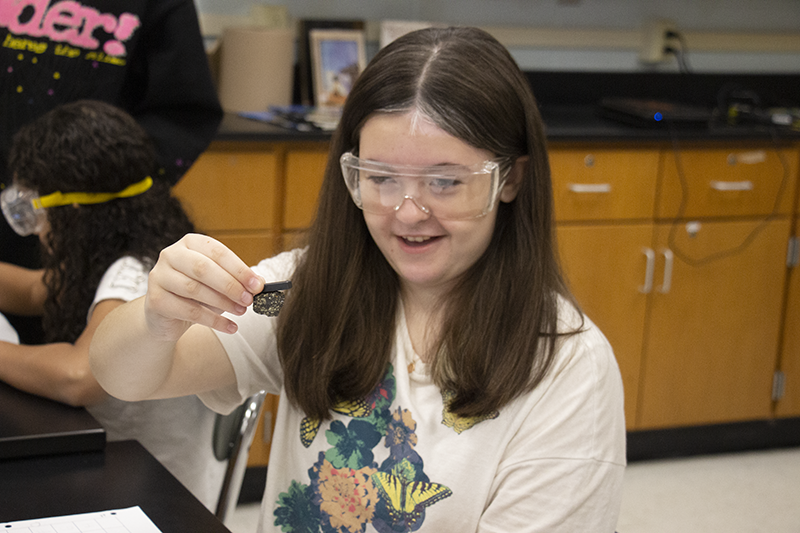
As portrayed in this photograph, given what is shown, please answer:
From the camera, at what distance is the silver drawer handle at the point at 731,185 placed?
2.71 metres

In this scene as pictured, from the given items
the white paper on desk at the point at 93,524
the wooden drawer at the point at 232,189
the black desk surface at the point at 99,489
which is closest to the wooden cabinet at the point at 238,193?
the wooden drawer at the point at 232,189

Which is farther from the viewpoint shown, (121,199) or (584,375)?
(121,199)

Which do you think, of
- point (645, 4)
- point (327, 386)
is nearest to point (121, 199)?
point (327, 386)

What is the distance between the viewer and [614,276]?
2.71 m

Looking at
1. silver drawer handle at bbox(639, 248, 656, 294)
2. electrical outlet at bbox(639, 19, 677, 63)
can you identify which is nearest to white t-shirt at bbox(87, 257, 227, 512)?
silver drawer handle at bbox(639, 248, 656, 294)

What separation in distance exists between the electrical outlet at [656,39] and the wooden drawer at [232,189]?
1.56 meters

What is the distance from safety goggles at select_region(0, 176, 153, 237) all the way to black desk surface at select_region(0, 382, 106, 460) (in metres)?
0.37

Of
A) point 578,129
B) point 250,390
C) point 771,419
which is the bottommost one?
point 771,419

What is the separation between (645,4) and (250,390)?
8.17ft

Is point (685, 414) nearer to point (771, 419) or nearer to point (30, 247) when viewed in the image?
point (771, 419)

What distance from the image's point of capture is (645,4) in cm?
319

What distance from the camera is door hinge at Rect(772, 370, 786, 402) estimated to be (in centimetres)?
295

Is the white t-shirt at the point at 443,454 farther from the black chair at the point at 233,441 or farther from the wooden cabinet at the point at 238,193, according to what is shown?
the wooden cabinet at the point at 238,193

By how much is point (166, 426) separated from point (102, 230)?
0.34 meters
